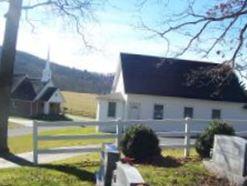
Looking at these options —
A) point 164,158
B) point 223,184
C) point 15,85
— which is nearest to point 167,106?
point 164,158

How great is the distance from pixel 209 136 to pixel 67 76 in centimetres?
13886

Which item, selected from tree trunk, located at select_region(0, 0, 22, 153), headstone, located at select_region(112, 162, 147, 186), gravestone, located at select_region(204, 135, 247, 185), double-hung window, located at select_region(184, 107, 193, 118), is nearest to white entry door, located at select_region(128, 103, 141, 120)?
double-hung window, located at select_region(184, 107, 193, 118)

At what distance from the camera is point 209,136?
17.4 meters

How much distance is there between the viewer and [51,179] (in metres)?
14.9

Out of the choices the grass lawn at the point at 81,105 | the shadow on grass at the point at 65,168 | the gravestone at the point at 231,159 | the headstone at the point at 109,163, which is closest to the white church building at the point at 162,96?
the shadow on grass at the point at 65,168

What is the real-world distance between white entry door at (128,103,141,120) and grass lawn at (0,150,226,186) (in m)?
26.8

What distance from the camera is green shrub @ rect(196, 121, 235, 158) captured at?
57.1ft

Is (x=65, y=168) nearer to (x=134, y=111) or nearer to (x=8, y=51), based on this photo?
(x=8, y=51)

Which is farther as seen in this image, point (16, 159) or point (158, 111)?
point (158, 111)

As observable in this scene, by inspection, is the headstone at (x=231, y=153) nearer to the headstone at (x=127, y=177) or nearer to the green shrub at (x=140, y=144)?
the green shrub at (x=140, y=144)

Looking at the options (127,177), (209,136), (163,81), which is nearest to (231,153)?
(209,136)

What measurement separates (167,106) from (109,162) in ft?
111

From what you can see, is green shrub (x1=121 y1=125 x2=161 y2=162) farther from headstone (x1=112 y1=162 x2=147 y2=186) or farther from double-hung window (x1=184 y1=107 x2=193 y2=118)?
double-hung window (x1=184 y1=107 x2=193 y2=118)

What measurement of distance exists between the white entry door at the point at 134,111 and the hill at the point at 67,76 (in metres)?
61.5
